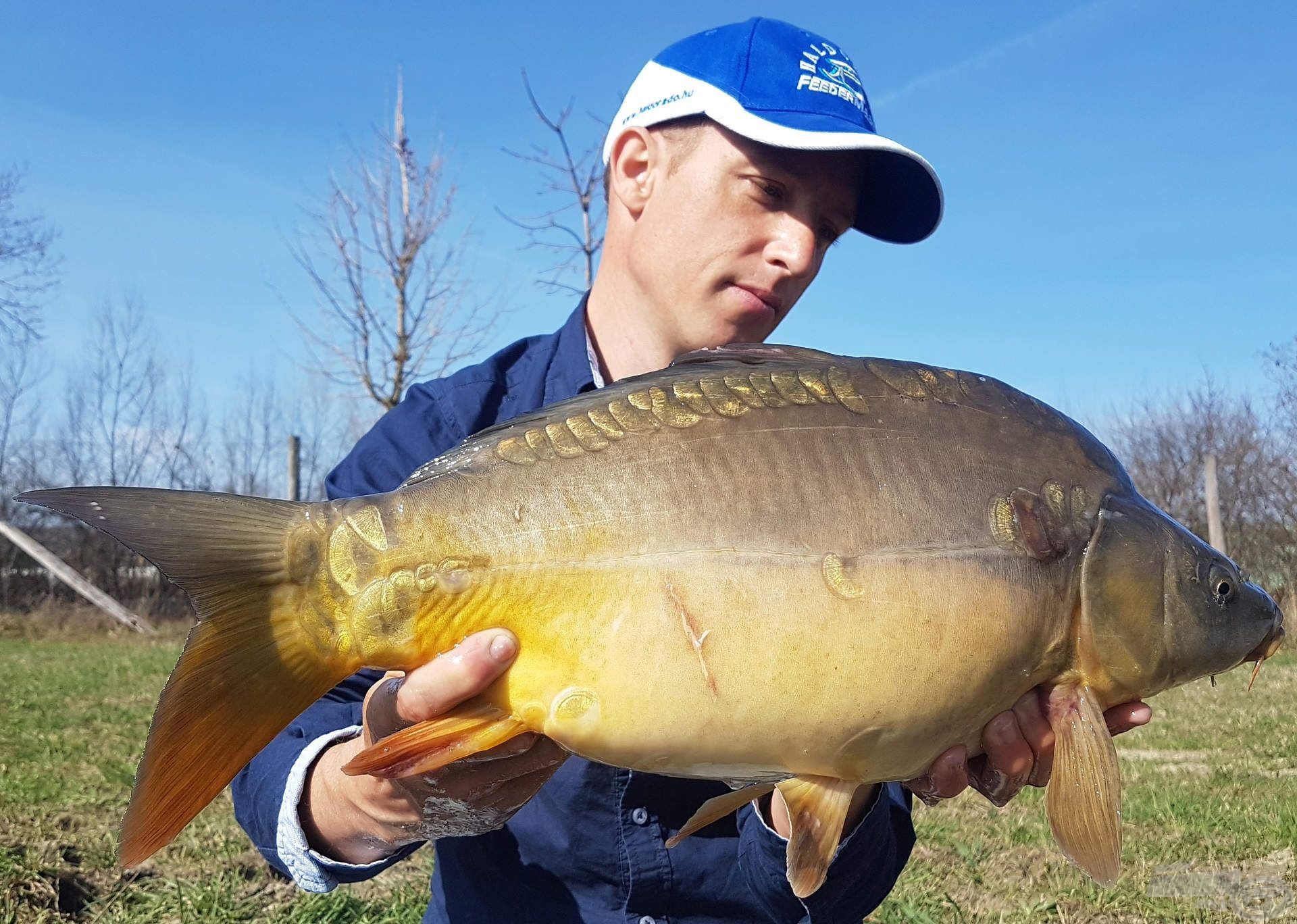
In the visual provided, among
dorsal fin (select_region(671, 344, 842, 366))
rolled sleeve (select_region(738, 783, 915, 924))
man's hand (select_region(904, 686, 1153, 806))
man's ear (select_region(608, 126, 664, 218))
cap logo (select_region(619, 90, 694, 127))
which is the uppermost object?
cap logo (select_region(619, 90, 694, 127))

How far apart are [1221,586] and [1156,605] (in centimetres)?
13

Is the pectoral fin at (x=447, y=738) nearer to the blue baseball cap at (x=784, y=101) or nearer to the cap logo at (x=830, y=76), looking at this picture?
the blue baseball cap at (x=784, y=101)

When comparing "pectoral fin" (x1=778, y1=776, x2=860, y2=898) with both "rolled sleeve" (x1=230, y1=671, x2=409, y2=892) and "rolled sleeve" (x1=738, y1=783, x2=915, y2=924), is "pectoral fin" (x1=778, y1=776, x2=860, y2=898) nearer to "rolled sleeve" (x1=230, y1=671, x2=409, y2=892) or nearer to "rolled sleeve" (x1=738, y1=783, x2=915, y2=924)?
"rolled sleeve" (x1=738, y1=783, x2=915, y2=924)

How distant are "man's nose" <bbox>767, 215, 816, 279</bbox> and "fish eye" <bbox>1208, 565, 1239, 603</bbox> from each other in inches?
34.7

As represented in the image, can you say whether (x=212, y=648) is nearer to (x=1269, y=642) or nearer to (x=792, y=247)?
(x=792, y=247)

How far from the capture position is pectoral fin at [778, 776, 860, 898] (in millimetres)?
1462

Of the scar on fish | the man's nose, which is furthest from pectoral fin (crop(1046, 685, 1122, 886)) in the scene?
the man's nose

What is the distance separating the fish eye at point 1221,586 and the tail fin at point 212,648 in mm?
1200

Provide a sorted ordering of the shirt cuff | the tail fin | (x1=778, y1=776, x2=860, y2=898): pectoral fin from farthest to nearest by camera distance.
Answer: the shirt cuff
(x1=778, y1=776, x2=860, y2=898): pectoral fin
the tail fin

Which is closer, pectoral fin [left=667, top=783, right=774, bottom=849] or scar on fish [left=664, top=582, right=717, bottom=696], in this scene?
scar on fish [left=664, top=582, right=717, bottom=696]

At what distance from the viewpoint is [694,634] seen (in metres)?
1.35

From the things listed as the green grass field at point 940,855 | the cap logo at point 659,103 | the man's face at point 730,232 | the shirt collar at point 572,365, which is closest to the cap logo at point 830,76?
the man's face at point 730,232

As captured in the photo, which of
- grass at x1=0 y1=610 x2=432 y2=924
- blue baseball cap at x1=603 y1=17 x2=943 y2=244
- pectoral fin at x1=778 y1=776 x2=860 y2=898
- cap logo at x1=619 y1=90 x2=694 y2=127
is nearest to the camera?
pectoral fin at x1=778 y1=776 x2=860 y2=898

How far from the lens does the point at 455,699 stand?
1347 millimetres
